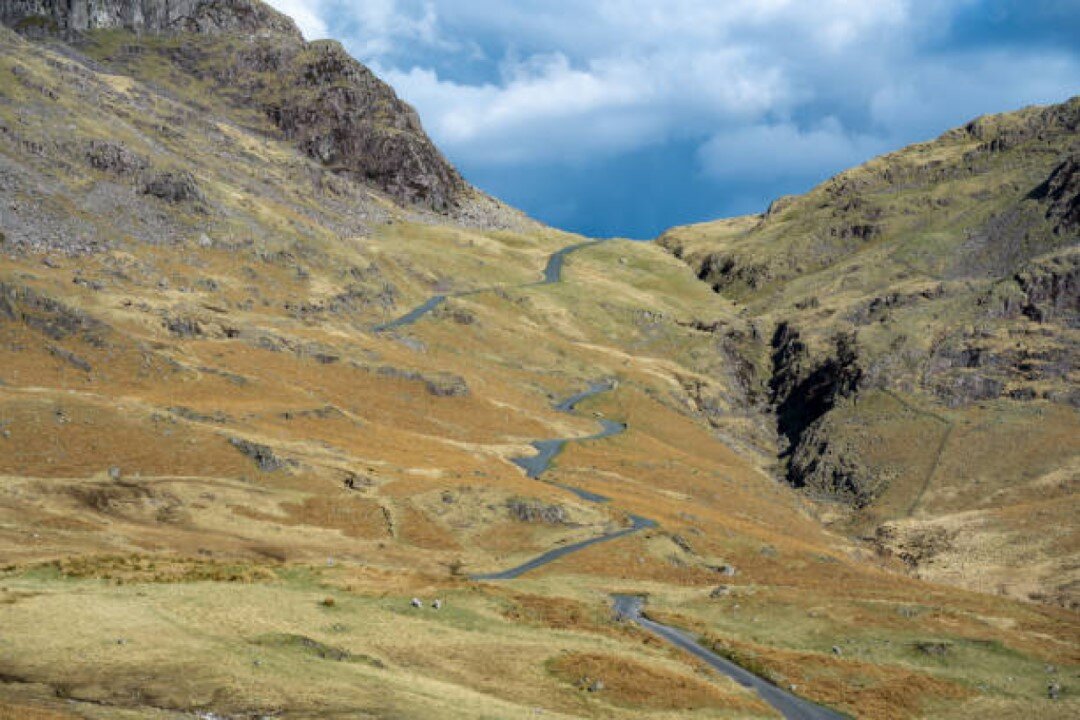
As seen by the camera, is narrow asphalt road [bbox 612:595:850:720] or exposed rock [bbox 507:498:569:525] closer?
narrow asphalt road [bbox 612:595:850:720]

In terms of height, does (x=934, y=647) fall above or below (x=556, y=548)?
above

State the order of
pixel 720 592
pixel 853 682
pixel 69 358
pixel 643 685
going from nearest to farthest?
pixel 643 685 < pixel 853 682 < pixel 720 592 < pixel 69 358

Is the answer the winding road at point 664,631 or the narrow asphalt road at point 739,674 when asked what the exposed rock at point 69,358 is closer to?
the winding road at point 664,631

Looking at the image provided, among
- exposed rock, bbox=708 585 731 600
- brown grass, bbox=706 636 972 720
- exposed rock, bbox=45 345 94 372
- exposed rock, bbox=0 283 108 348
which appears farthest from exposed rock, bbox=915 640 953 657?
exposed rock, bbox=0 283 108 348

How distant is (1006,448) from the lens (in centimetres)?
19488

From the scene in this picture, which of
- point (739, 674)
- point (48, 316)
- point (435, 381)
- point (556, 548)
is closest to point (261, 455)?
point (556, 548)

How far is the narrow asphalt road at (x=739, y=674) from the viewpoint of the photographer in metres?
54.8

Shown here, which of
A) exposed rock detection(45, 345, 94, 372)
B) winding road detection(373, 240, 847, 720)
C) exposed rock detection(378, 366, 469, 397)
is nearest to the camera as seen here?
winding road detection(373, 240, 847, 720)

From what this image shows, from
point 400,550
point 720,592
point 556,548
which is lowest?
point 400,550

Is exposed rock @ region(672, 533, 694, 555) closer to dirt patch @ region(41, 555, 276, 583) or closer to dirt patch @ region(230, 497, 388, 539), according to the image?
dirt patch @ region(230, 497, 388, 539)

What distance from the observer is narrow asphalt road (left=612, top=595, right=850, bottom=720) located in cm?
5480

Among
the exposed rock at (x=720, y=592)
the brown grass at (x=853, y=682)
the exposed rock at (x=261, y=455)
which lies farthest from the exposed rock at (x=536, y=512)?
the brown grass at (x=853, y=682)

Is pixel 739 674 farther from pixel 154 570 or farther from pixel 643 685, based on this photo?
pixel 154 570

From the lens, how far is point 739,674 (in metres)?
62.0
